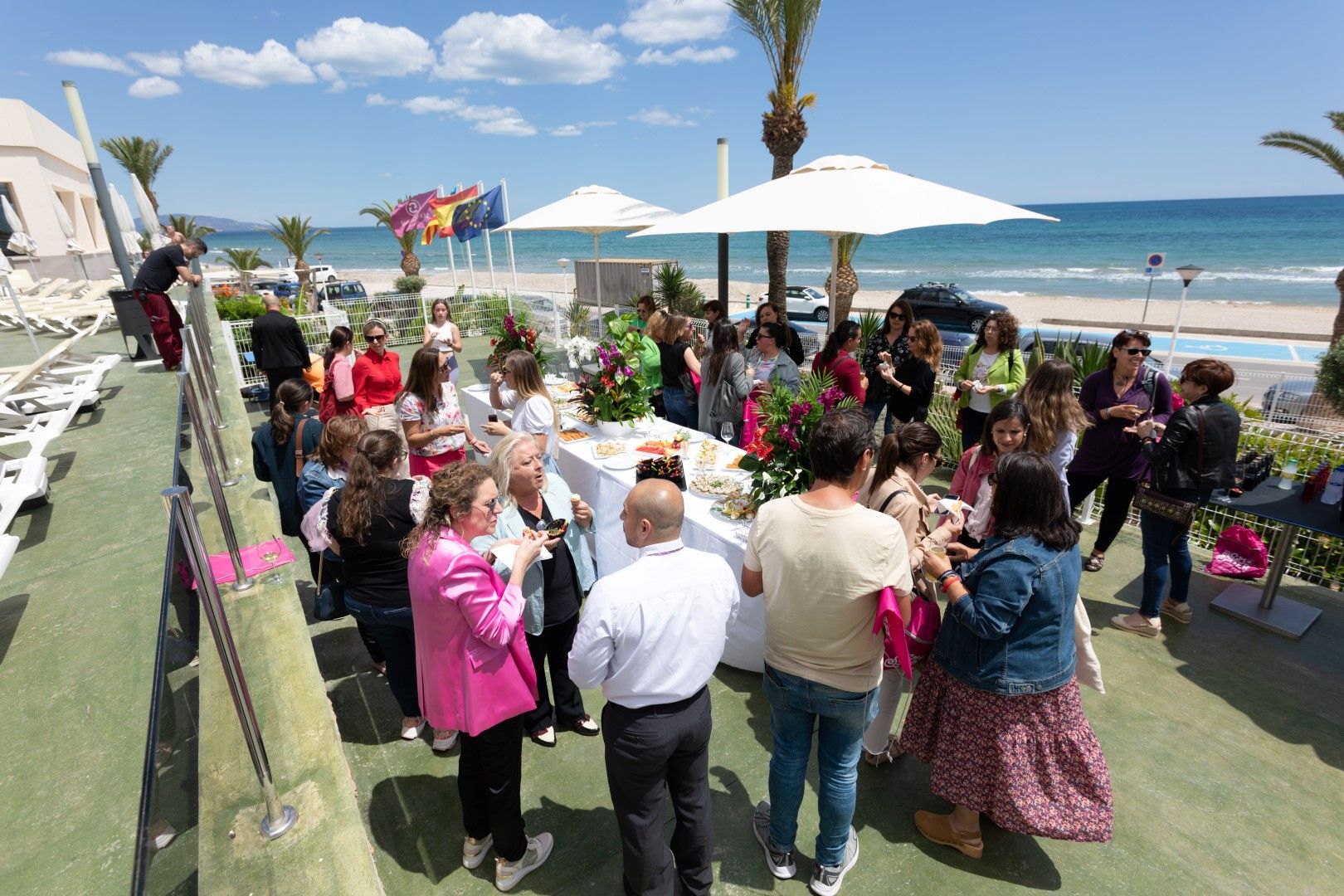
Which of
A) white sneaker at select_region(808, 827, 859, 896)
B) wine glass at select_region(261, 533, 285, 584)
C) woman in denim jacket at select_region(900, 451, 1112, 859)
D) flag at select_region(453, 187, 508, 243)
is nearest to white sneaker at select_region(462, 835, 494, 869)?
white sneaker at select_region(808, 827, 859, 896)

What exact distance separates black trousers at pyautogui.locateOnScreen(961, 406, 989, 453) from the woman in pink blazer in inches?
173

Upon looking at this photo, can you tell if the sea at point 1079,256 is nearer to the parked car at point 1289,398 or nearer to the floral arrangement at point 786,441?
the parked car at point 1289,398

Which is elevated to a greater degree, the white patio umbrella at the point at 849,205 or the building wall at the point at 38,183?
the building wall at the point at 38,183

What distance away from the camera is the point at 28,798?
264cm

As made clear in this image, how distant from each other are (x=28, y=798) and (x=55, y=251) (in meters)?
28.6

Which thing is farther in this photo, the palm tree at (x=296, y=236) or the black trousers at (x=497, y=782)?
the palm tree at (x=296, y=236)

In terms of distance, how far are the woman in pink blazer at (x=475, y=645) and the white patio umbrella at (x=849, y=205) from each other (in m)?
2.96

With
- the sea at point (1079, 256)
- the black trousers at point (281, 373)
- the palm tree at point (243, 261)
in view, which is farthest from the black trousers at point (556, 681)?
the sea at point (1079, 256)

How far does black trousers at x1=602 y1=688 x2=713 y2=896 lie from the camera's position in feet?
6.89

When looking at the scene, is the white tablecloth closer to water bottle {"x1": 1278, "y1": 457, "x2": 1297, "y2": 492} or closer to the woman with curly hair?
the woman with curly hair

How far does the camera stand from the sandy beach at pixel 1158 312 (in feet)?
86.3

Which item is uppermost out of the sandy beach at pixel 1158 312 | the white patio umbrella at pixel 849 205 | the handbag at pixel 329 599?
the white patio umbrella at pixel 849 205

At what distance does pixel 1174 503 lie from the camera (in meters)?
3.88

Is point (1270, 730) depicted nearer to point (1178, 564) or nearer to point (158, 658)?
point (1178, 564)
